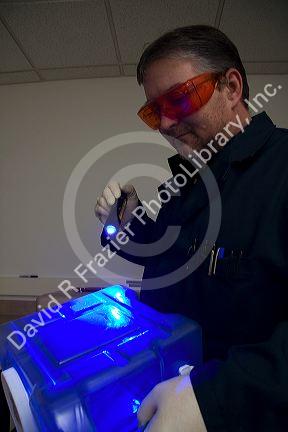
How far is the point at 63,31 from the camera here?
1509mm

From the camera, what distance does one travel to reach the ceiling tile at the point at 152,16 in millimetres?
1343

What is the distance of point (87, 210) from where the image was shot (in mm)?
2217

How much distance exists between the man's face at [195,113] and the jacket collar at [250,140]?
0.26 feet

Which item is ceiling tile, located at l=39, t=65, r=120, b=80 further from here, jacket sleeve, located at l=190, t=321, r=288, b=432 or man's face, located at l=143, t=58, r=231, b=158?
jacket sleeve, located at l=190, t=321, r=288, b=432

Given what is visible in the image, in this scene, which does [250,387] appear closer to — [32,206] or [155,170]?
[155,170]

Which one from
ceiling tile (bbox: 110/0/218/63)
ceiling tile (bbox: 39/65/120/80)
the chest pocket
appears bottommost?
the chest pocket

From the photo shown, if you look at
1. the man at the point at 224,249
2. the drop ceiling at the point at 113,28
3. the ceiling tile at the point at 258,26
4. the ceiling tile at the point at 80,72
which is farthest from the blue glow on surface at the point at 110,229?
the ceiling tile at the point at 80,72

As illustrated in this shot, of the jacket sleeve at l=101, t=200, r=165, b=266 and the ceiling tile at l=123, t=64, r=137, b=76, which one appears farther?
the ceiling tile at l=123, t=64, r=137, b=76

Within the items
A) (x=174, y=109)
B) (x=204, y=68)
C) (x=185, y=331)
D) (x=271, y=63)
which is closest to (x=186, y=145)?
(x=174, y=109)

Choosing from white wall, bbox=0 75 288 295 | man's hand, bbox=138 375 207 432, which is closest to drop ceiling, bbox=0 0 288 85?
white wall, bbox=0 75 288 295

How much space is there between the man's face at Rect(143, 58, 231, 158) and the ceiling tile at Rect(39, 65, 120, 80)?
1484 mm

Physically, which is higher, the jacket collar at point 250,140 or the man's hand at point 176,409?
the jacket collar at point 250,140

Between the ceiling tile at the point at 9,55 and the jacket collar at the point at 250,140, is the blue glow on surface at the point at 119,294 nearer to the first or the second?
the jacket collar at the point at 250,140

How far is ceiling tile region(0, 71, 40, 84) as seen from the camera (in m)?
2.04
